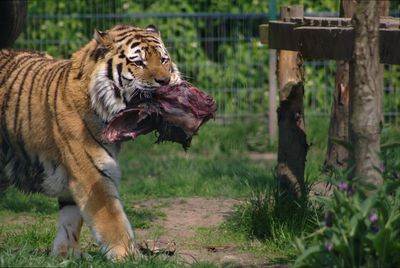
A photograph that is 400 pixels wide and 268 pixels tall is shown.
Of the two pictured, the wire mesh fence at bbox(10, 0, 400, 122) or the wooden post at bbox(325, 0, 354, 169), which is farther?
the wire mesh fence at bbox(10, 0, 400, 122)

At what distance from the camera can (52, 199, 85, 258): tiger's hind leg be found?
20.3 ft

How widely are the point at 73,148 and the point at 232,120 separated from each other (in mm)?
5590

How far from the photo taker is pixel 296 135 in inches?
270

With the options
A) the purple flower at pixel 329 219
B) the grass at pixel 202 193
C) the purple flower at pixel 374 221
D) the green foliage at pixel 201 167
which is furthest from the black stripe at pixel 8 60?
the purple flower at pixel 374 221

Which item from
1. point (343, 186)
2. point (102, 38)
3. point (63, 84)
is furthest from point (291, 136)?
point (343, 186)

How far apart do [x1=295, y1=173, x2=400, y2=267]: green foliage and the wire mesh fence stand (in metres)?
6.79

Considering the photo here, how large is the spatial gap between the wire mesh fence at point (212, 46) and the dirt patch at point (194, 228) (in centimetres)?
355

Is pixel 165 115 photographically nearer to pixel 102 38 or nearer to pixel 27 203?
pixel 102 38

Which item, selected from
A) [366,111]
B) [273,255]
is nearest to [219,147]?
[273,255]

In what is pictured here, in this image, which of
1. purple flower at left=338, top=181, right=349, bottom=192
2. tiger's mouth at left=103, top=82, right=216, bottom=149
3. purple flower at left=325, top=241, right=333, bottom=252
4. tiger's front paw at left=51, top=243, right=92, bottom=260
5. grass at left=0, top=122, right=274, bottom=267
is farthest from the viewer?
tiger's front paw at left=51, top=243, right=92, bottom=260

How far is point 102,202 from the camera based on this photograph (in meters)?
5.88

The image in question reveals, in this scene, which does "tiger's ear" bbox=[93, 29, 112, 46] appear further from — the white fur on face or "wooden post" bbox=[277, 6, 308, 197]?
"wooden post" bbox=[277, 6, 308, 197]

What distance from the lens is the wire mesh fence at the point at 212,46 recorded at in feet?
37.8

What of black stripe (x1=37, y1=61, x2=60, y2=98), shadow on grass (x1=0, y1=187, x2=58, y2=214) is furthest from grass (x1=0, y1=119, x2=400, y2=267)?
black stripe (x1=37, y1=61, x2=60, y2=98)
